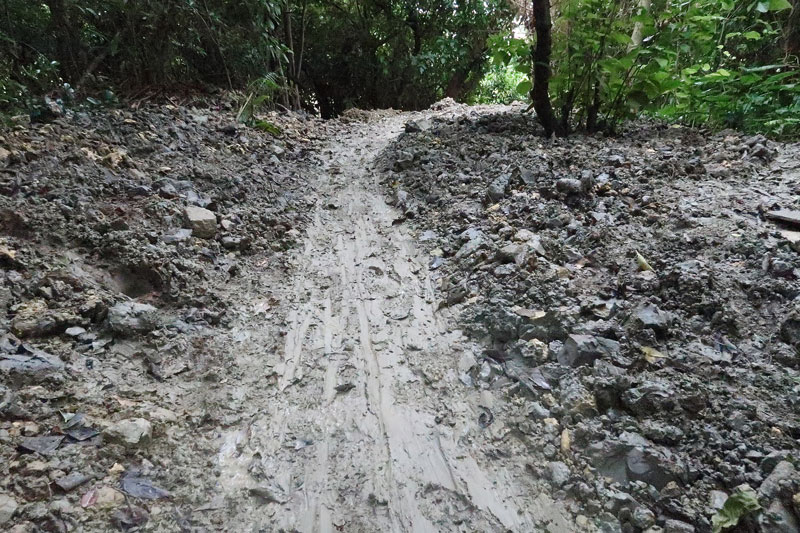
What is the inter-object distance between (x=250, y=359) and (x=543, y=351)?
1.39 metres

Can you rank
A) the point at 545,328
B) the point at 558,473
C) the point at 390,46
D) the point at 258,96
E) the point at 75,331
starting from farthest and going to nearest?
the point at 390,46 → the point at 258,96 → the point at 545,328 → the point at 75,331 → the point at 558,473

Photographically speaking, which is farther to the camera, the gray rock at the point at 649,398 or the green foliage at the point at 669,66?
the green foliage at the point at 669,66

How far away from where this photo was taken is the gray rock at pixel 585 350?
1.82m

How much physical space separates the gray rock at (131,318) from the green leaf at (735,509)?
231 cm

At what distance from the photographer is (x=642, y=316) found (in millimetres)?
1890

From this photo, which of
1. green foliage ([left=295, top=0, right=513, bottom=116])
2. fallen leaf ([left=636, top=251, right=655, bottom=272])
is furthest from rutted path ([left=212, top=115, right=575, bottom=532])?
green foliage ([left=295, top=0, right=513, bottom=116])

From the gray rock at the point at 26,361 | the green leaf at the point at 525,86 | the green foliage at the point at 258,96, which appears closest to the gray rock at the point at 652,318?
the gray rock at the point at 26,361

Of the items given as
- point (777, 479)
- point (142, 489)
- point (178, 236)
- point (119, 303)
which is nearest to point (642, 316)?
point (777, 479)

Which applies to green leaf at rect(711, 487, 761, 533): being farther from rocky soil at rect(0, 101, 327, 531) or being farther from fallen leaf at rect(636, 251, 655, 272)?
rocky soil at rect(0, 101, 327, 531)

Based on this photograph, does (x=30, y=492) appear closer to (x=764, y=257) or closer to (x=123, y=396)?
(x=123, y=396)

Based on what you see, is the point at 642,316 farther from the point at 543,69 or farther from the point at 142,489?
the point at 543,69

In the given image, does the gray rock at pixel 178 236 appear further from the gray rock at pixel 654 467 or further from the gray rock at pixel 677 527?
the gray rock at pixel 677 527

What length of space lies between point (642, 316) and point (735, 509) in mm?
815

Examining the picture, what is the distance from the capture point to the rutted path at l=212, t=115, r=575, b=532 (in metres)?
1.46
